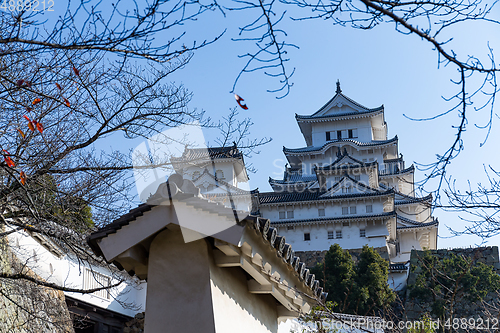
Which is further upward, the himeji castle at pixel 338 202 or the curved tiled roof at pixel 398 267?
the himeji castle at pixel 338 202

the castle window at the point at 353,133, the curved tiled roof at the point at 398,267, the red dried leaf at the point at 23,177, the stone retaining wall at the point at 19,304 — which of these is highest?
the castle window at the point at 353,133

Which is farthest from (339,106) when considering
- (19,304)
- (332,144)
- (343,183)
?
(19,304)

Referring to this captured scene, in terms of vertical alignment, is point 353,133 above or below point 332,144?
above

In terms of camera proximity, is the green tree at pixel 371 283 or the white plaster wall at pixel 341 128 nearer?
the green tree at pixel 371 283

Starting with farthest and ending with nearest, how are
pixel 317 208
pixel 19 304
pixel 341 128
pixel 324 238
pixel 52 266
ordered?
pixel 341 128, pixel 317 208, pixel 324 238, pixel 52 266, pixel 19 304

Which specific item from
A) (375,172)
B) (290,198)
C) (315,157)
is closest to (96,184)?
(290,198)

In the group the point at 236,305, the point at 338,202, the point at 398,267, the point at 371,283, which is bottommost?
the point at 236,305

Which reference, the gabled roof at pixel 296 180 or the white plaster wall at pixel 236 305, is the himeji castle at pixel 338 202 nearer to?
the gabled roof at pixel 296 180

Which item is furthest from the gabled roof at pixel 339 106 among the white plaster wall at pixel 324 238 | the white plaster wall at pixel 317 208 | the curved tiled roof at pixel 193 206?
the curved tiled roof at pixel 193 206

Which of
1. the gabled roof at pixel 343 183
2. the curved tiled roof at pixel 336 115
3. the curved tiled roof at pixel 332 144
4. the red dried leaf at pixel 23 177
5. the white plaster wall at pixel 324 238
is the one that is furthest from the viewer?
the curved tiled roof at pixel 336 115

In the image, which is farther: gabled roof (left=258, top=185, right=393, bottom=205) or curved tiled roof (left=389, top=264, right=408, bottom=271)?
gabled roof (left=258, top=185, right=393, bottom=205)

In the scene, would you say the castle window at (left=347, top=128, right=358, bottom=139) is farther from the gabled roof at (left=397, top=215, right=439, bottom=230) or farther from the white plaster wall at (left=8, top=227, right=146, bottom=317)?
the white plaster wall at (left=8, top=227, right=146, bottom=317)

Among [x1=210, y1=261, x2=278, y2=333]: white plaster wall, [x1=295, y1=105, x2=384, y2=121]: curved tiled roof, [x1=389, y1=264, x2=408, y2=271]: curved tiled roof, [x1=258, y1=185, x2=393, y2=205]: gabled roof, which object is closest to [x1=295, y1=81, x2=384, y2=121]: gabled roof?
[x1=295, y1=105, x2=384, y2=121]: curved tiled roof

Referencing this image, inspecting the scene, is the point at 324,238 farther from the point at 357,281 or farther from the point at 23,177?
the point at 23,177
